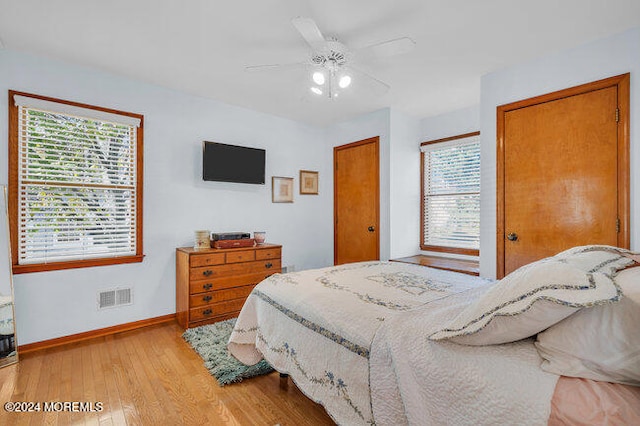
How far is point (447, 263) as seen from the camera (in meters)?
3.58

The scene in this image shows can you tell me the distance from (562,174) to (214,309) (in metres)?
3.45

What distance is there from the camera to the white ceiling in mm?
1973

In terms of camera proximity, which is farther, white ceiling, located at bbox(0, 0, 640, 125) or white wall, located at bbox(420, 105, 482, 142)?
white wall, located at bbox(420, 105, 482, 142)

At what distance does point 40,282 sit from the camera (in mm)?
2652

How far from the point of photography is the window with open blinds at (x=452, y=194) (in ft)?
12.3

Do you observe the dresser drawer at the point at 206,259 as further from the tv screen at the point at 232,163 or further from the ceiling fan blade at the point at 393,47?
the ceiling fan blade at the point at 393,47

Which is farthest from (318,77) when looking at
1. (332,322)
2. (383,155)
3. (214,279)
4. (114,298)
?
(114,298)

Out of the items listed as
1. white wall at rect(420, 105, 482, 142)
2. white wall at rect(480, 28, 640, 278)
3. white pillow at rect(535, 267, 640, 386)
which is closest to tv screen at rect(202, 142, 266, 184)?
white wall at rect(420, 105, 482, 142)

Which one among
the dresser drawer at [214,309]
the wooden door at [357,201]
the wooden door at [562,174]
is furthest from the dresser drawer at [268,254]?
the wooden door at [562,174]

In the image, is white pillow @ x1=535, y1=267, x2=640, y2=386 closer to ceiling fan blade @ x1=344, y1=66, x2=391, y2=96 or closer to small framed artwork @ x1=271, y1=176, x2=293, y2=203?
ceiling fan blade @ x1=344, y1=66, x2=391, y2=96

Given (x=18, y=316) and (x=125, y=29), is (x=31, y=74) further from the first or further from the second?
(x=18, y=316)

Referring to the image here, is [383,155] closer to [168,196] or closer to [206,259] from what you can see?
[206,259]

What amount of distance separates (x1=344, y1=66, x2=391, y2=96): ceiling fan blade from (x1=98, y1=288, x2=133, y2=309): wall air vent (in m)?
3.03

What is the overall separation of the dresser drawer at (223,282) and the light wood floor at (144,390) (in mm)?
579
